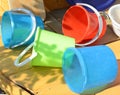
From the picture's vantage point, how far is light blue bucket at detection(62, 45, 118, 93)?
1.52m

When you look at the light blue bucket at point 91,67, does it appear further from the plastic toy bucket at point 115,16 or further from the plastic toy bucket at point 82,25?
the plastic toy bucket at point 115,16

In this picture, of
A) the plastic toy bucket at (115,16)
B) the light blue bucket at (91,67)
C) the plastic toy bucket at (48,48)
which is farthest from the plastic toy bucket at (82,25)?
the light blue bucket at (91,67)

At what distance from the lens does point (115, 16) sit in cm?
221

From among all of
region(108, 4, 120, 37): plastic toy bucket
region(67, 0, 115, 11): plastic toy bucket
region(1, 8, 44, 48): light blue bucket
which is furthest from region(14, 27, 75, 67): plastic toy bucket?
region(67, 0, 115, 11): plastic toy bucket

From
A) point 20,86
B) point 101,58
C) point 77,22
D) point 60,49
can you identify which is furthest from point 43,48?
point 77,22

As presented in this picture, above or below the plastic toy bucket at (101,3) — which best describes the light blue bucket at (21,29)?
above

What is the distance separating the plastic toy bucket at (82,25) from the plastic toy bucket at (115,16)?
0.07 meters

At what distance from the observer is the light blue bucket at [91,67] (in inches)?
60.0

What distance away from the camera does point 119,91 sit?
1.67 m

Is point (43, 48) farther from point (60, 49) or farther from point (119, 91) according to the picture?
point (119, 91)

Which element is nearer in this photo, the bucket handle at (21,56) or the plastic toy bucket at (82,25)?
the bucket handle at (21,56)

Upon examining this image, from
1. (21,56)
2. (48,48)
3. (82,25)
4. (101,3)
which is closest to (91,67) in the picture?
(48,48)

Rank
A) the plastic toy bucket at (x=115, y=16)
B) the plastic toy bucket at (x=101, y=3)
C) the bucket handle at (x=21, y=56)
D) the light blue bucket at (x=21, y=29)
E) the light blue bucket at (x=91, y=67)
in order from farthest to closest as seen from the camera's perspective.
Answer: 1. the plastic toy bucket at (x=101, y=3)
2. the plastic toy bucket at (x=115, y=16)
3. the light blue bucket at (x=21, y=29)
4. the bucket handle at (x=21, y=56)
5. the light blue bucket at (x=91, y=67)

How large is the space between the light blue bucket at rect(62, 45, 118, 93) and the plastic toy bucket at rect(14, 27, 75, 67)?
93mm
